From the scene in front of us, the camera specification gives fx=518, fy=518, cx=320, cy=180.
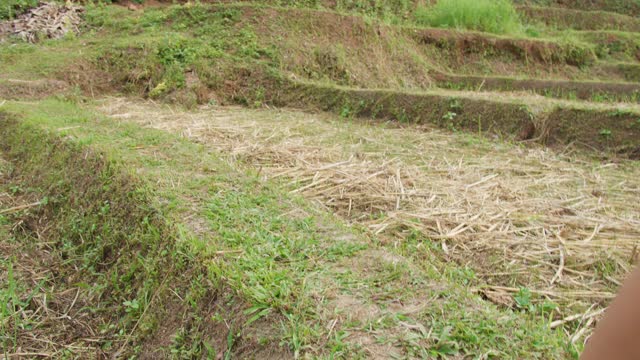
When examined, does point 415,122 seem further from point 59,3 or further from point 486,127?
point 59,3

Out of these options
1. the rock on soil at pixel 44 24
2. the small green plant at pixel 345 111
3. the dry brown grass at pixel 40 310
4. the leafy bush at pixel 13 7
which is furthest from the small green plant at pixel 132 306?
the leafy bush at pixel 13 7

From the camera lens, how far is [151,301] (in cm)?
205

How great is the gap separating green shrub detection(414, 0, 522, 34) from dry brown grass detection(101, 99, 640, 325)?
5183mm

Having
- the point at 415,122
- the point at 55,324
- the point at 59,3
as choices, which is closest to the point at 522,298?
the point at 55,324

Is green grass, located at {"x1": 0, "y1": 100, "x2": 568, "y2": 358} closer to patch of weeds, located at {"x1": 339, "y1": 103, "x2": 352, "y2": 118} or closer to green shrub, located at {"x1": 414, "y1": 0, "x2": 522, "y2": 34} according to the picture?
patch of weeds, located at {"x1": 339, "y1": 103, "x2": 352, "y2": 118}

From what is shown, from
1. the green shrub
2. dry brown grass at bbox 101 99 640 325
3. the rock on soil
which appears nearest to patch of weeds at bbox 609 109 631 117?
dry brown grass at bbox 101 99 640 325

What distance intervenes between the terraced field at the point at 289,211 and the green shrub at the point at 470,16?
10.3 ft

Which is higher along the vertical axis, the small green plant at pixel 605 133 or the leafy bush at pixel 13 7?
the leafy bush at pixel 13 7

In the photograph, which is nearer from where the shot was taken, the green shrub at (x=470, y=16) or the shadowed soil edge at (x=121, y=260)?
the shadowed soil edge at (x=121, y=260)

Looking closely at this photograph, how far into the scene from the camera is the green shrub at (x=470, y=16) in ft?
30.9

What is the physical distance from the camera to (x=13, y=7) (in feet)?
25.2

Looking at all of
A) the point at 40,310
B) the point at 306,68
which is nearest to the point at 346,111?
the point at 306,68

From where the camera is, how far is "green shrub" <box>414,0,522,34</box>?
371 inches

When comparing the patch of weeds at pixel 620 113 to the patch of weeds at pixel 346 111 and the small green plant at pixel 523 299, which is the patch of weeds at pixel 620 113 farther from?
the small green plant at pixel 523 299
